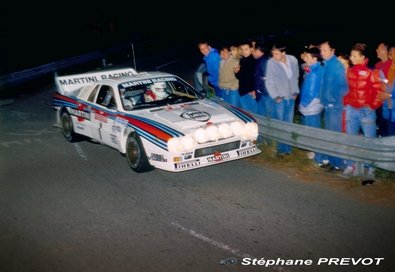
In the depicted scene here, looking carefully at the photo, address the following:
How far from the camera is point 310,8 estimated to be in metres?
38.2

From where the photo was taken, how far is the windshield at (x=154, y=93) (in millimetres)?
7543

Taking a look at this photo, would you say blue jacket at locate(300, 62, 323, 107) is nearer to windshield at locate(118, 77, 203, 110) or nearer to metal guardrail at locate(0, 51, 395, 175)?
metal guardrail at locate(0, 51, 395, 175)

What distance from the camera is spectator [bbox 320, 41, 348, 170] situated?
21.1ft

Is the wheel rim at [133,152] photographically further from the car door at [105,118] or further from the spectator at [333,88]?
the spectator at [333,88]

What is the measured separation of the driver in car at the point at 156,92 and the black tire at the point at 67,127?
2119 millimetres

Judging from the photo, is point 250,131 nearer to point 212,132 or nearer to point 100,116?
point 212,132

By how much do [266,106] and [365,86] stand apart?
6.75ft

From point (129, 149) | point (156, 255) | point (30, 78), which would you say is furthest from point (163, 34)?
point (156, 255)

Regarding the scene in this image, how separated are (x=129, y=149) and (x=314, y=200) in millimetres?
3035

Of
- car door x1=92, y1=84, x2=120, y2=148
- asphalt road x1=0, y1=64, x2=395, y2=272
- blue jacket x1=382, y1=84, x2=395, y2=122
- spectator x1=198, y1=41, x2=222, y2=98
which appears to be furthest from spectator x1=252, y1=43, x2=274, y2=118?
car door x1=92, y1=84, x2=120, y2=148

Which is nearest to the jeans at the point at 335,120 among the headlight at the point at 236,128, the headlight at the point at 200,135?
the headlight at the point at 236,128

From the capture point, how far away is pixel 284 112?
7.67 metres

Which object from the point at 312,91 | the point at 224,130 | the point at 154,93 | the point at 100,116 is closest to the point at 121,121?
the point at 100,116

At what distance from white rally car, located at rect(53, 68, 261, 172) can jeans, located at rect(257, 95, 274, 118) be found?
61 centimetres
